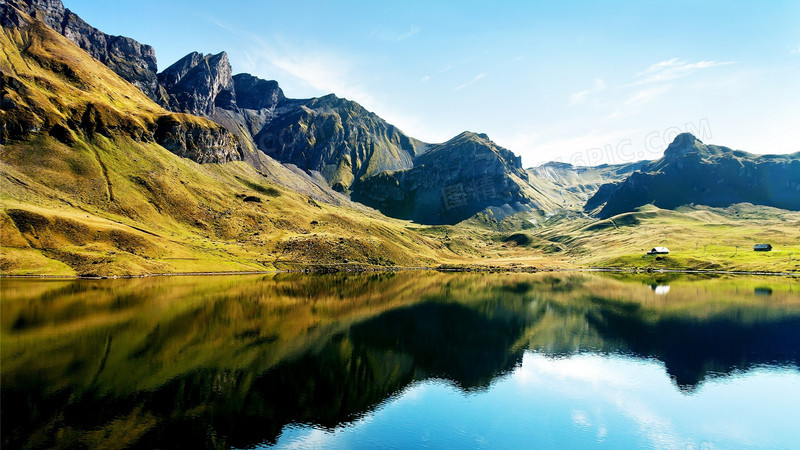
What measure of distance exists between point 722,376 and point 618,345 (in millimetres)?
20162

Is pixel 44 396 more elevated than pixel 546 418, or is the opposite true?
pixel 44 396

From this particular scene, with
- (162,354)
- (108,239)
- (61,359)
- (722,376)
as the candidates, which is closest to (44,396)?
(61,359)

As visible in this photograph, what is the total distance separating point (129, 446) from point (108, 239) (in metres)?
156

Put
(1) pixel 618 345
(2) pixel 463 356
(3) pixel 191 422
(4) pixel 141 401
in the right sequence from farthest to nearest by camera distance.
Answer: (1) pixel 618 345 < (2) pixel 463 356 < (4) pixel 141 401 < (3) pixel 191 422

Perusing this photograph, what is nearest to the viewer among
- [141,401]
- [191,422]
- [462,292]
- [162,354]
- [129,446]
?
[129,446]

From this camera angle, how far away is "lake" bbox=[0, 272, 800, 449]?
138 ft

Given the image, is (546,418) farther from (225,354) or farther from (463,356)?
(225,354)

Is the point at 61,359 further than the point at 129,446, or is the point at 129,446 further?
the point at 61,359

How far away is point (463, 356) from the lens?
75.1 metres

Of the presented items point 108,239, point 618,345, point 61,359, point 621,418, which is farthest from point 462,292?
point 108,239

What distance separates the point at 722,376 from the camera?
205ft

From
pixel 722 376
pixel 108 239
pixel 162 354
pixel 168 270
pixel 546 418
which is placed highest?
pixel 108 239

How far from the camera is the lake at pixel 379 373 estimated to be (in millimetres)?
41938

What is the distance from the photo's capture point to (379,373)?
6303 cm
